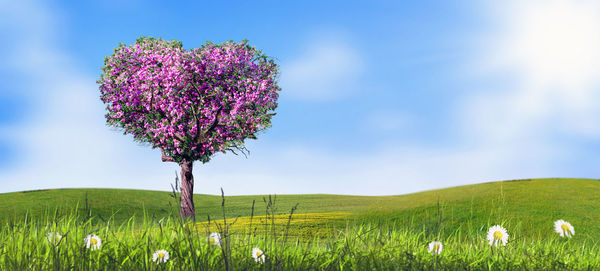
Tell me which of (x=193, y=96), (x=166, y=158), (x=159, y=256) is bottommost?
(x=159, y=256)

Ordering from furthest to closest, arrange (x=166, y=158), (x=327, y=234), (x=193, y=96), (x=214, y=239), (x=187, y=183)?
(x=166, y=158) < (x=187, y=183) < (x=193, y=96) < (x=327, y=234) < (x=214, y=239)

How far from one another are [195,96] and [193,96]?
81 millimetres

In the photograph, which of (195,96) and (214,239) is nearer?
(214,239)

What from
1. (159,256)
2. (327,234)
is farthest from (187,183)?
(159,256)

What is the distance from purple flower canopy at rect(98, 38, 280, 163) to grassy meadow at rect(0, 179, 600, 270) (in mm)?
3693

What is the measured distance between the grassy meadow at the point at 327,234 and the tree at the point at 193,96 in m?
3.70

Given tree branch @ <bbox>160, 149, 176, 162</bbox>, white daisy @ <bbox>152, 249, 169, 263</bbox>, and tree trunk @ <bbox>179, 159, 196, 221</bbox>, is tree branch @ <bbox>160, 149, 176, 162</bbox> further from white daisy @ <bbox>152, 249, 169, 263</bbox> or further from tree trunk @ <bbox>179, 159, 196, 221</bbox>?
white daisy @ <bbox>152, 249, 169, 263</bbox>

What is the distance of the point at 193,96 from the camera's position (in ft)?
62.4

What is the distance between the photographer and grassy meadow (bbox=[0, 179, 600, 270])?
13.5 feet

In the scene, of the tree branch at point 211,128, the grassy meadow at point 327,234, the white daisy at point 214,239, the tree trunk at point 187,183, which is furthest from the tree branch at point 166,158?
the white daisy at point 214,239

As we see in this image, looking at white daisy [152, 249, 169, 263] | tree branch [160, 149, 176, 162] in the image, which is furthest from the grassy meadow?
tree branch [160, 149, 176, 162]

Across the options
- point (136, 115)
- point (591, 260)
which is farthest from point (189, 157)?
point (591, 260)

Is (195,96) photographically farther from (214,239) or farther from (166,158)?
(214,239)

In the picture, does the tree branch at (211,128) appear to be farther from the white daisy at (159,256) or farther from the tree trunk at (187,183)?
the white daisy at (159,256)
